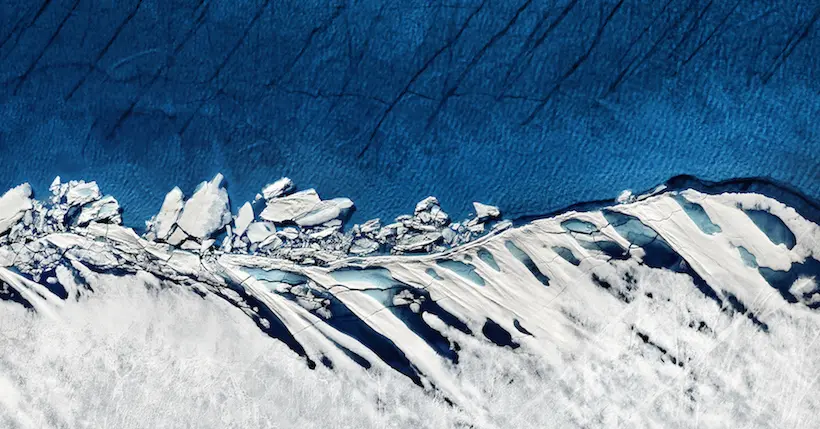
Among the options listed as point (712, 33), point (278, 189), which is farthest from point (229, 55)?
point (712, 33)

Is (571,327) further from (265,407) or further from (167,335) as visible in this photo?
(167,335)

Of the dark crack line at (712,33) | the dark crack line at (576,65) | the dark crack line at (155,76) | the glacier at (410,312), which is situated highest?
the dark crack line at (712,33)

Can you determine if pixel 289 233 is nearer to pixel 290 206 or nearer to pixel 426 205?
pixel 290 206

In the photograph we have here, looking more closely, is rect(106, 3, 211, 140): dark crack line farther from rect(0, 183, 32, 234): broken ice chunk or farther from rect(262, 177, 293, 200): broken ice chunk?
rect(262, 177, 293, 200): broken ice chunk

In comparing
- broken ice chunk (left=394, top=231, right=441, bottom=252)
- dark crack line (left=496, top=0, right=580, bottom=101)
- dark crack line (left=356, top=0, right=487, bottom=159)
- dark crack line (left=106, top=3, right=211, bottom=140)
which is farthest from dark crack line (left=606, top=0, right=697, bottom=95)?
dark crack line (left=106, top=3, right=211, bottom=140)

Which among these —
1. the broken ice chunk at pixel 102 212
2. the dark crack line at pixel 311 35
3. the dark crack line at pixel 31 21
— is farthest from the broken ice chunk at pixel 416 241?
the dark crack line at pixel 31 21

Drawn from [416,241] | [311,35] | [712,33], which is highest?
[712,33]

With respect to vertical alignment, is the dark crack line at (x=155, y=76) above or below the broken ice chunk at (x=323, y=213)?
above

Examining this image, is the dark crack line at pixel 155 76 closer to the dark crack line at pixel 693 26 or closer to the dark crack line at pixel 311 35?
the dark crack line at pixel 311 35
